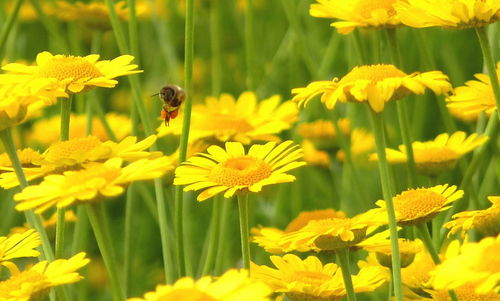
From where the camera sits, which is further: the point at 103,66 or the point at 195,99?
the point at 195,99

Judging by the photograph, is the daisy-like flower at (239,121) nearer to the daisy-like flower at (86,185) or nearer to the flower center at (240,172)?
the flower center at (240,172)

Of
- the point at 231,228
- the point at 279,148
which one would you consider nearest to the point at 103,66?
the point at 279,148

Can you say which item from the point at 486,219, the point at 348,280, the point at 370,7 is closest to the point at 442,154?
the point at 370,7

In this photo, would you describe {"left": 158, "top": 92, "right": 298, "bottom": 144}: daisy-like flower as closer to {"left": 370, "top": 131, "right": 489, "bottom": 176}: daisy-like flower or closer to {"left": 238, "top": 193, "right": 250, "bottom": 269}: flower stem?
{"left": 370, "top": 131, "right": 489, "bottom": 176}: daisy-like flower

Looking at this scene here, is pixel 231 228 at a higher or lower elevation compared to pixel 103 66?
lower

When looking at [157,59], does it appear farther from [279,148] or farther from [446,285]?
[446,285]

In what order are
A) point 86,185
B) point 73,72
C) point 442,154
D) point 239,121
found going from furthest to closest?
1. point 239,121
2. point 442,154
3. point 73,72
4. point 86,185

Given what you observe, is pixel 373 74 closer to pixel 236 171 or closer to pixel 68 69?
pixel 236 171
